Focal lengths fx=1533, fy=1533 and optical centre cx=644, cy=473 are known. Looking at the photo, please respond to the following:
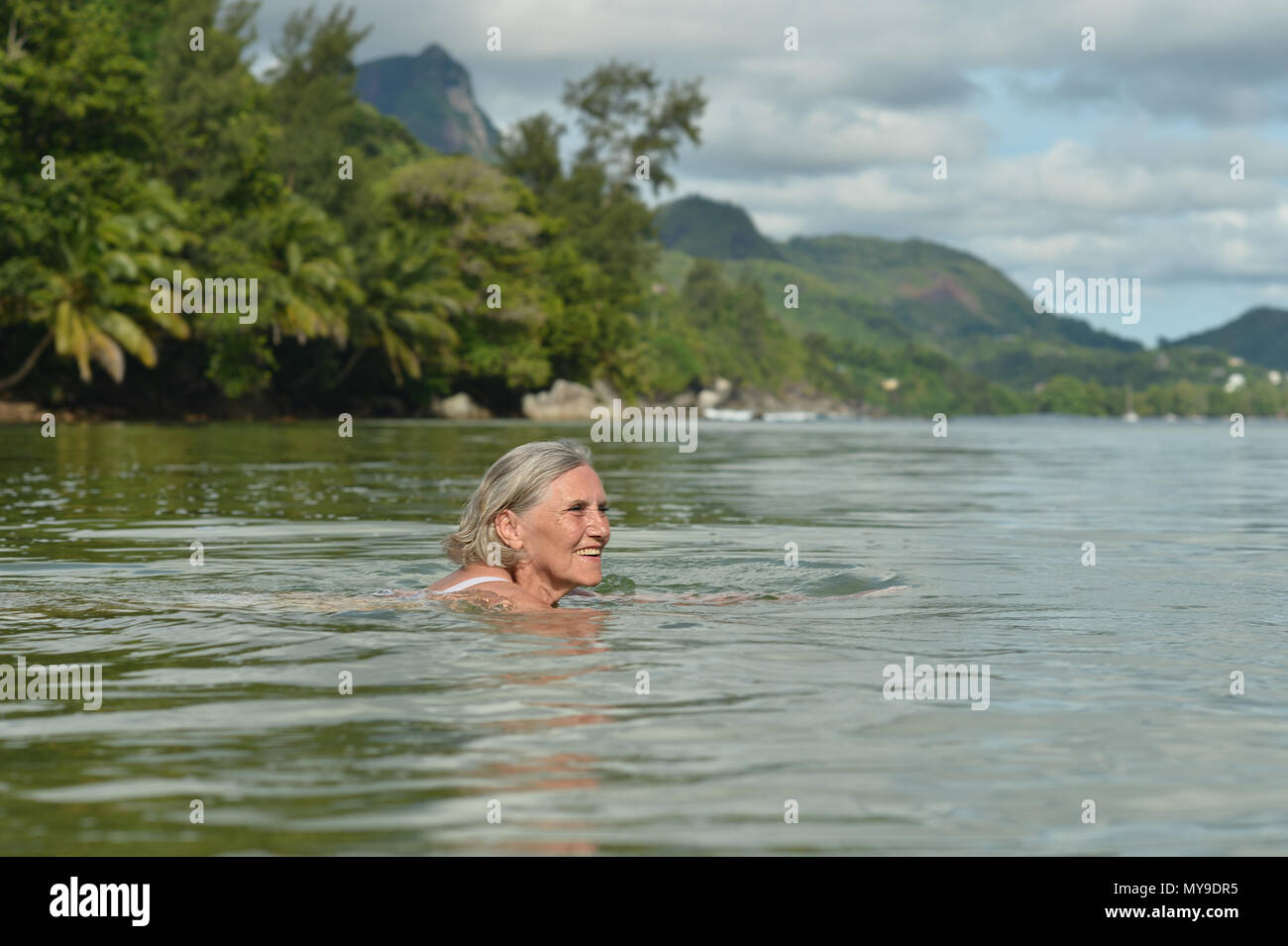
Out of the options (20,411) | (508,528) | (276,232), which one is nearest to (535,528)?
(508,528)

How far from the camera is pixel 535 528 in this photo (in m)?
7.20

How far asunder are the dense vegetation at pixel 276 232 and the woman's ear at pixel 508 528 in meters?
37.8

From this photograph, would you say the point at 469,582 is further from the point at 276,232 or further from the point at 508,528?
the point at 276,232

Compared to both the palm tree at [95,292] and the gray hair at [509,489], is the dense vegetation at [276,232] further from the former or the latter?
the gray hair at [509,489]

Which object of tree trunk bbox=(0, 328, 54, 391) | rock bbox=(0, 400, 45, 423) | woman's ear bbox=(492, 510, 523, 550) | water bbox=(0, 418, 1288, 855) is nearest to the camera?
water bbox=(0, 418, 1288, 855)

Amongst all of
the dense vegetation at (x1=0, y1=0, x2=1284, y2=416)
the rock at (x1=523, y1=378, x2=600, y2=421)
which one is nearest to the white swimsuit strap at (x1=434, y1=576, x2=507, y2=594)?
the dense vegetation at (x1=0, y1=0, x2=1284, y2=416)

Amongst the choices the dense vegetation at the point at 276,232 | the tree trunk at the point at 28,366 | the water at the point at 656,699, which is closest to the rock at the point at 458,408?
the dense vegetation at the point at 276,232

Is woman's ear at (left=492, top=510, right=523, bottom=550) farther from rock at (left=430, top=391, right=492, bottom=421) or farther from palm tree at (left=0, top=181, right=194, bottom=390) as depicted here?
rock at (left=430, top=391, right=492, bottom=421)

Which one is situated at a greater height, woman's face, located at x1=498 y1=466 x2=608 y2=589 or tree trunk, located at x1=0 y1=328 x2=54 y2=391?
tree trunk, located at x1=0 y1=328 x2=54 y2=391

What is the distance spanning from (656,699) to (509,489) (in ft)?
6.81

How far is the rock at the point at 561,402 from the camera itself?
75188 mm

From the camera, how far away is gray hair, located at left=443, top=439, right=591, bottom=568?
717cm

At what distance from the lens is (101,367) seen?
1935 inches
